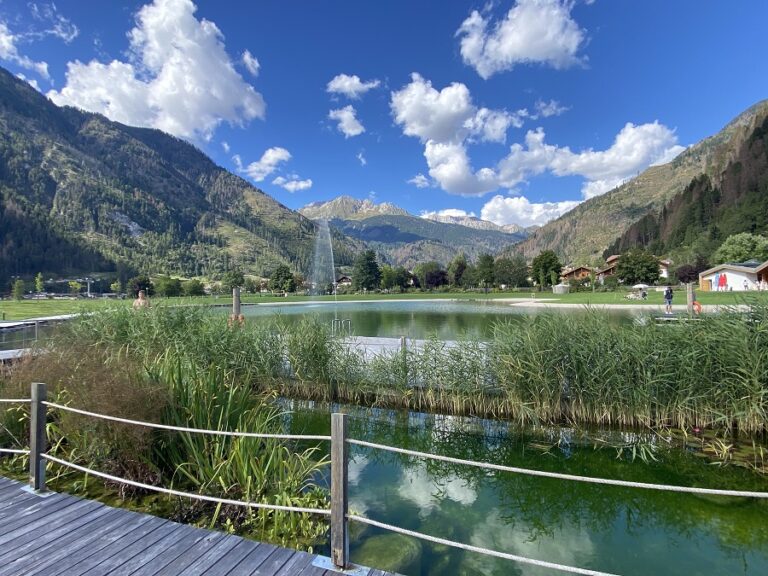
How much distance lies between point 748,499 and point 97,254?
15540 centimetres

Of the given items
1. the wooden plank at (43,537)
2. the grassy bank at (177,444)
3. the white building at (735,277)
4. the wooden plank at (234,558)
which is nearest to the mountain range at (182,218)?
the white building at (735,277)

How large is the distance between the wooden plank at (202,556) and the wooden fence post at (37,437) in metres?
2.08

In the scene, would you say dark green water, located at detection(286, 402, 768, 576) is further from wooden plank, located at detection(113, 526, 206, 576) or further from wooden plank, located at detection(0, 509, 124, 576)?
wooden plank, located at detection(0, 509, 124, 576)

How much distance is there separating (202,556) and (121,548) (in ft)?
2.15

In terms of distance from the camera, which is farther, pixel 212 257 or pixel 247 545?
pixel 212 257

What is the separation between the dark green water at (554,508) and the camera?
4.12m

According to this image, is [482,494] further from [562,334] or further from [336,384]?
[336,384]

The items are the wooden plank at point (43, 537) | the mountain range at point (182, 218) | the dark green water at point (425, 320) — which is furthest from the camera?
the mountain range at point (182, 218)

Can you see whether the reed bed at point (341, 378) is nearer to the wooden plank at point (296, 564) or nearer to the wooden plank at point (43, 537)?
the wooden plank at point (43, 537)

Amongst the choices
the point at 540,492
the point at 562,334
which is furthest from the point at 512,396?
the point at 540,492

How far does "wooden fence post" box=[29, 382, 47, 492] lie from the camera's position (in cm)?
389

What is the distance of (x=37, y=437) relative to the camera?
395 cm

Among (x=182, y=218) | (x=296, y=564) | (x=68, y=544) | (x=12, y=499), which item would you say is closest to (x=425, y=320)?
(x=12, y=499)

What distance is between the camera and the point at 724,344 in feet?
21.6
